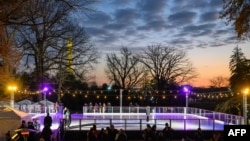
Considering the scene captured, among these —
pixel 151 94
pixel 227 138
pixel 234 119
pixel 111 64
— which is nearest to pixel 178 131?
pixel 234 119

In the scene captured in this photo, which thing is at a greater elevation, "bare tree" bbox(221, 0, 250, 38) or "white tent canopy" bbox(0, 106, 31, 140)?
"bare tree" bbox(221, 0, 250, 38)

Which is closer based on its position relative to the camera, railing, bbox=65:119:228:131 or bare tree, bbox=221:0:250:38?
bare tree, bbox=221:0:250:38

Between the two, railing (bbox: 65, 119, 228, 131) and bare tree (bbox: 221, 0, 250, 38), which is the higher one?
bare tree (bbox: 221, 0, 250, 38)

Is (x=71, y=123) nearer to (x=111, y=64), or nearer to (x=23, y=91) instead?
(x=23, y=91)

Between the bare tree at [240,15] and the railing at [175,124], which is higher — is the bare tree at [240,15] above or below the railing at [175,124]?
above

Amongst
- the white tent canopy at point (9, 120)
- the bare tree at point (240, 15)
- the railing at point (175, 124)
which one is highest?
the bare tree at point (240, 15)

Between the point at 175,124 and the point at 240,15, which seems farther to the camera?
the point at 175,124

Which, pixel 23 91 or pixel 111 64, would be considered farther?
pixel 111 64

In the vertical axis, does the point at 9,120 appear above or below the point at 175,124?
above

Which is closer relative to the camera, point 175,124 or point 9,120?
point 9,120

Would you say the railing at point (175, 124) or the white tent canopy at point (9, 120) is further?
the railing at point (175, 124)

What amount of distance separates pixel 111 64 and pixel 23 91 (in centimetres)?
3659

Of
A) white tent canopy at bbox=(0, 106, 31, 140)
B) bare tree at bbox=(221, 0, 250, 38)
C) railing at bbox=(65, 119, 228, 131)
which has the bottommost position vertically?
railing at bbox=(65, 119, 228, 131)

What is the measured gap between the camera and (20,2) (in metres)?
11.2
